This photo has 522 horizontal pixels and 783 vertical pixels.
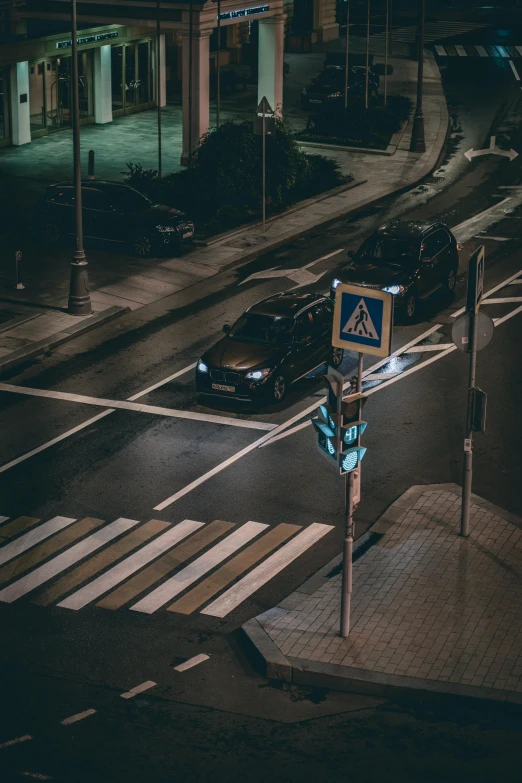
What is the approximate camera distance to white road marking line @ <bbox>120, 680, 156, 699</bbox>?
50.2ft

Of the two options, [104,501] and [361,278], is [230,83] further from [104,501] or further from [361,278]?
[104,501]

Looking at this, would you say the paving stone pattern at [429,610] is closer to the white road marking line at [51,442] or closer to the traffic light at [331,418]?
the traffic light at [331,418]

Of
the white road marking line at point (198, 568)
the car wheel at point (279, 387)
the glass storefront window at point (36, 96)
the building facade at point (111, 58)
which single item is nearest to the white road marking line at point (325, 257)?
the car wheel at point (279, 387)

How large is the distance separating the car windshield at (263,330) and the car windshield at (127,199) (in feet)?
35.1

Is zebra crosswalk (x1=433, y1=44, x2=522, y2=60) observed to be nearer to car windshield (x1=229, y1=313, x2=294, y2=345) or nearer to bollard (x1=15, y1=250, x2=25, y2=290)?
bollard (x1=15, y1=250, x2=25, y2=290)

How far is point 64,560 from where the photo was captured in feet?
61.3

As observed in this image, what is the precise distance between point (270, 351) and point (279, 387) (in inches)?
27.6

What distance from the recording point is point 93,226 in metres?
35.8

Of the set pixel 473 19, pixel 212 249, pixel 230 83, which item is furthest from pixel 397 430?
pixel 473 19

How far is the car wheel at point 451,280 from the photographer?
104ft

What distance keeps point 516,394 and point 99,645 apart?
11.7 meters

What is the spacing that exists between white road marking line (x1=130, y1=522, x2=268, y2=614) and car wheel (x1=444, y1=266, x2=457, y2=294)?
13.5m

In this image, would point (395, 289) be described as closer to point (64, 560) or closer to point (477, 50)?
point (64, 560)

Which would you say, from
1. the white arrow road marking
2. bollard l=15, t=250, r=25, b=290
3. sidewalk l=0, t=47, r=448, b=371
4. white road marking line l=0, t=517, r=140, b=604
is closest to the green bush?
sidewalk l=0, t=47, r=448, b=371
